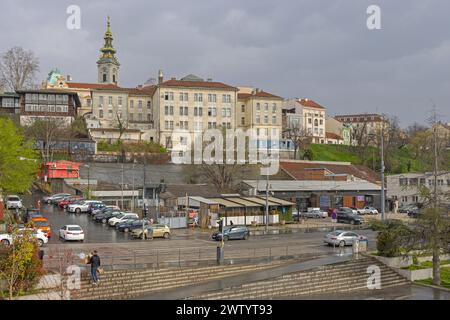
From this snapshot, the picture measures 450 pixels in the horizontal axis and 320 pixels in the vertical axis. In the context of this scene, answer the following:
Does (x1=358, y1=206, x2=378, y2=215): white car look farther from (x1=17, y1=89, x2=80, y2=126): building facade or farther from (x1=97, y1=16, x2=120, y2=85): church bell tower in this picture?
(x1=97, y1=16, x2=120, y2=85): church bell tower

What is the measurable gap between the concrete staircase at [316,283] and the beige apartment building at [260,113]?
278 feet

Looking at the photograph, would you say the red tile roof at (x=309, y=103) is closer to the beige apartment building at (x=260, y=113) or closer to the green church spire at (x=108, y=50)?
the beige apartment building at (x=260, y=113)

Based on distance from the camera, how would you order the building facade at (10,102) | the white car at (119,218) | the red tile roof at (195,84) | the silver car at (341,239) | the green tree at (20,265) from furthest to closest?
the red tile roof at (195,84), the building facade at (10,102), the white car at (119,218), the silver car at (341,239), the green tree at (20,265)

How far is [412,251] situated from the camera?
107 feet

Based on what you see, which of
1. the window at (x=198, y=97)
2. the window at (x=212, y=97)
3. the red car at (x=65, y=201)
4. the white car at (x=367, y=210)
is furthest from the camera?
the window at (x=212, y=97)

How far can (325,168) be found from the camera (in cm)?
8194

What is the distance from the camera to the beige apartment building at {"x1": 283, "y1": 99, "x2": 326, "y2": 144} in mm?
135250

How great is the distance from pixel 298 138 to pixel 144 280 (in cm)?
9051

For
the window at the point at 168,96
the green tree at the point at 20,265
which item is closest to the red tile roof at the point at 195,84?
the window at the point at 168,96

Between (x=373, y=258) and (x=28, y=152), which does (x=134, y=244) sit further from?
(x=28, y=152)

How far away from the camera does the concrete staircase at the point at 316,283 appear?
24.1 m

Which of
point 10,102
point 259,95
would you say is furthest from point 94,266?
point 259,95

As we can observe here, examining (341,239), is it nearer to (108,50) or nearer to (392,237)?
(392,237)

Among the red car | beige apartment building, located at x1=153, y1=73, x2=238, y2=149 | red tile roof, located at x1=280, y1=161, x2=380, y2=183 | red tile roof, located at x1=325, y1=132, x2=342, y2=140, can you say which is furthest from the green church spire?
the red car
